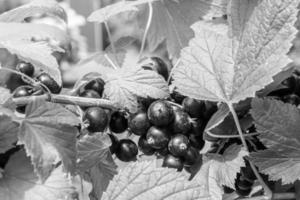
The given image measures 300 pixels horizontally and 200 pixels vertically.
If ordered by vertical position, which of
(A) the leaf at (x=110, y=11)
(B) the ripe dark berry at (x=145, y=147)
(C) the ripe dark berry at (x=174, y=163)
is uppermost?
(A) the leaf at (x=110, y=11)

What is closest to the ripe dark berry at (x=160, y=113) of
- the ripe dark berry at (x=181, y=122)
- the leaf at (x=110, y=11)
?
the ripe dark berry at (x=181, y=122)

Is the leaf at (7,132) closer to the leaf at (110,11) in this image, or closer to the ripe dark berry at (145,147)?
the ripe dark berry at (145,147)

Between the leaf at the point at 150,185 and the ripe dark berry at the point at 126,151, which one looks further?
the ripe dark berry at the point at 126,151

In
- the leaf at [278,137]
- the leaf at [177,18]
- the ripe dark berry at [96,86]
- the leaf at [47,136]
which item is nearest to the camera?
the leaf at [47,136]

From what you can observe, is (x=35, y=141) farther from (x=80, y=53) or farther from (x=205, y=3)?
(x=80, y=53)

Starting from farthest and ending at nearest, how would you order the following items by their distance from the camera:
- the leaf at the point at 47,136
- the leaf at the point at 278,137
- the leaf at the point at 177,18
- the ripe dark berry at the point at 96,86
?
the leaf at the point at 177,18, the ripe dark berry at the point at 96,86, the leaf at the point at 278,137, the leaf at the point at 47,136

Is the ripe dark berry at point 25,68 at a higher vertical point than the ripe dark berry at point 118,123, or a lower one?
higher

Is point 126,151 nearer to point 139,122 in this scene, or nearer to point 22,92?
point 139,122
